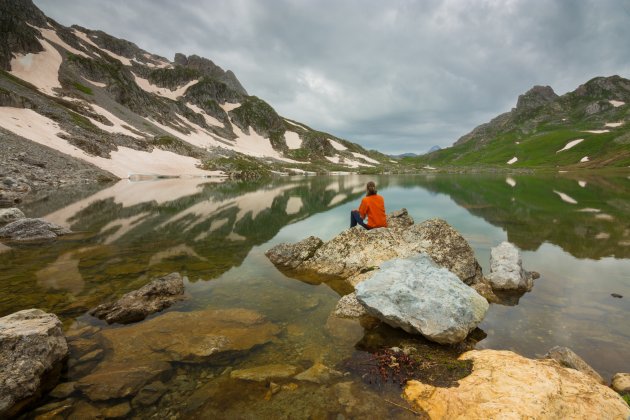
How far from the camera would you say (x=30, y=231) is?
66.0 feet

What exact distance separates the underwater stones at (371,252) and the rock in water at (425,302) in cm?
366

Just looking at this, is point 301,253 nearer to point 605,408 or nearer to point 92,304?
point 92,304

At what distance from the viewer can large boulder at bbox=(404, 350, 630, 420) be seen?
549 cm

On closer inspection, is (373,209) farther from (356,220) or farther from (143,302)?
(143,302)

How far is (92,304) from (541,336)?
14.0 m

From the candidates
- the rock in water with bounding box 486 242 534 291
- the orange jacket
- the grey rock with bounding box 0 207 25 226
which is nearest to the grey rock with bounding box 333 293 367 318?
the rock in water with bounding box 486 242 534 291

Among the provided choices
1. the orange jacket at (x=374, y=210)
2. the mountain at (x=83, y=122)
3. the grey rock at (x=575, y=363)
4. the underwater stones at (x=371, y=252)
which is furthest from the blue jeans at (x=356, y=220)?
the mountain at (x=83, y=122)

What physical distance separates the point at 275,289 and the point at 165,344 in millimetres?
4833

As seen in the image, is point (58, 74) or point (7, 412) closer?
point (7, 412)

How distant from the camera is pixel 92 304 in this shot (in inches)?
421

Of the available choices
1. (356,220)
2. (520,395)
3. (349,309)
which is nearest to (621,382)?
(520,395)

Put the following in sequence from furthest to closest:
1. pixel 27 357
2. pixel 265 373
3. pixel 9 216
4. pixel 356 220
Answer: pixel 9 216 < pixel 356 220 < pixel 265 373 < pixel 27 357

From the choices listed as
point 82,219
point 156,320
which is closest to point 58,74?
point 82,219

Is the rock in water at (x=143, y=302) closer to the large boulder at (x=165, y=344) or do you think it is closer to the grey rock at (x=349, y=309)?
the large boulder at (x=165, y=344)
